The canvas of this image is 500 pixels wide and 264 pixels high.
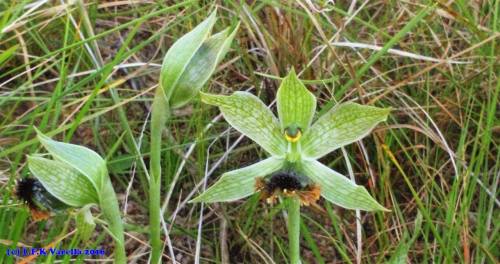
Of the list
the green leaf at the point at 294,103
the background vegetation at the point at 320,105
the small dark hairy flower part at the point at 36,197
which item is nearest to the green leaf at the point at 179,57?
the green leaf at the point at 294,103

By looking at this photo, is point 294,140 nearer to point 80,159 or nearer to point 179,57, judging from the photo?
point 179,57

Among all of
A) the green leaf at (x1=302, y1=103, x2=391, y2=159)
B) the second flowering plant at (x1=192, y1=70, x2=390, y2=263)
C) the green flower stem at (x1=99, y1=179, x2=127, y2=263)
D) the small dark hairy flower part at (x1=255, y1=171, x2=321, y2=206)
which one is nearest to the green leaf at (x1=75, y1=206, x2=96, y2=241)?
the green flower stem at (x1=99, y1=179, x2=127, y2=263)

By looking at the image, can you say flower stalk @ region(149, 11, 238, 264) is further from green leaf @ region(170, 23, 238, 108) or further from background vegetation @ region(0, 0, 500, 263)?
background vegetation @ region(0, 0, 500, 263)

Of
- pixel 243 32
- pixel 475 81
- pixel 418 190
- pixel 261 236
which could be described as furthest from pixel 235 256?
pixel 475 81

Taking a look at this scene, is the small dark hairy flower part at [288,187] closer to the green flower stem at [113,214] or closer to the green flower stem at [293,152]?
the green flower stem at [293,152]

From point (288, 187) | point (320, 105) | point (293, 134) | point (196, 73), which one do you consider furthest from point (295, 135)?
point (320, 105)

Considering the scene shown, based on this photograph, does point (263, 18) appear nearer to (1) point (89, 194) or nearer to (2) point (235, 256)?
(2) point (235, 256)
